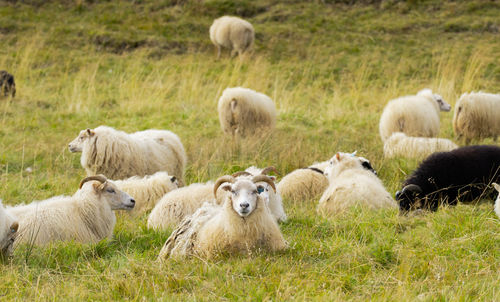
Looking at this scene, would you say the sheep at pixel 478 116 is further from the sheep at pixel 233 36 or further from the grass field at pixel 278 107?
the sheep at pixel 233 36

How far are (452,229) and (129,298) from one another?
280cm

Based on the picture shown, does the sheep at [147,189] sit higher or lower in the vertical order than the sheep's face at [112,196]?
lower

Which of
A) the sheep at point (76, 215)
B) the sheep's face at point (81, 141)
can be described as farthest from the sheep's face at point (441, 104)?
the sheep at point (76, 215)

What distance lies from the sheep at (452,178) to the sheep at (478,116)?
14.3ft

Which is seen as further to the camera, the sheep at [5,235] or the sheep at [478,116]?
the sheep at [478,116]

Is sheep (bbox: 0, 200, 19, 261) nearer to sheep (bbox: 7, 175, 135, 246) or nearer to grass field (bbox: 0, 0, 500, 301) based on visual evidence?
grass field (bbox: 0, 0, 500, 301)

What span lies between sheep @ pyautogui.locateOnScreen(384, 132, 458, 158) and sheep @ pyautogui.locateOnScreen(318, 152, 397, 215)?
8.10 feet

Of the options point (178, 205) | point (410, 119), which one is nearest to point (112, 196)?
point (178, 205)

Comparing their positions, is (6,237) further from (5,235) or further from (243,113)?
(243,113)

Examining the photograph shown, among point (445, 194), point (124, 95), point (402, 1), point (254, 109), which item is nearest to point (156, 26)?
point (124, 95)

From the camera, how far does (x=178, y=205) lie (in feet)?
21.1

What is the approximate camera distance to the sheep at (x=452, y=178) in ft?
22.1

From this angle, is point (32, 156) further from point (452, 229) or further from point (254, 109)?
point (452, 229)

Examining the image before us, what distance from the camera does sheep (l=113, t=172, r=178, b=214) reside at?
24.2 ft
